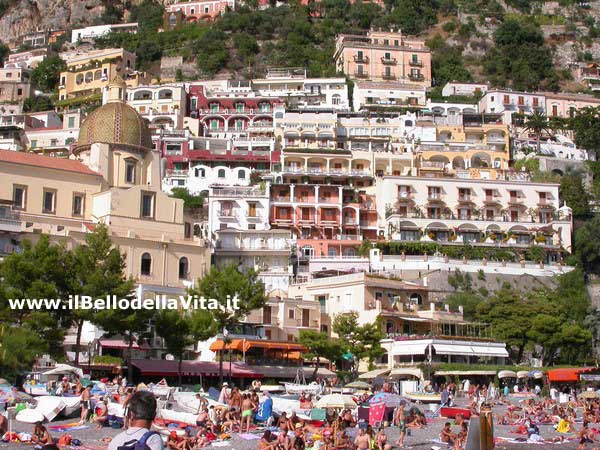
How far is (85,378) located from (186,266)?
24.5 metres

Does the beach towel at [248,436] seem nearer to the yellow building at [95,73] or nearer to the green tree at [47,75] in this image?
the yellow building at [95,73]

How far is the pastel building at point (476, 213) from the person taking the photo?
2943 inches

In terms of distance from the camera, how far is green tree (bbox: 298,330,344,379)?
1891 inches

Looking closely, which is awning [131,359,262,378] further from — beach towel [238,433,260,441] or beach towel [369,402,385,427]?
beach towel [238,433,260,441]

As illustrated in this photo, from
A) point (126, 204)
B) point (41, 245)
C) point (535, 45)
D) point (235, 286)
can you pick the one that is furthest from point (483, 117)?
point (41, 245)

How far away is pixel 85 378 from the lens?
35.3 metres

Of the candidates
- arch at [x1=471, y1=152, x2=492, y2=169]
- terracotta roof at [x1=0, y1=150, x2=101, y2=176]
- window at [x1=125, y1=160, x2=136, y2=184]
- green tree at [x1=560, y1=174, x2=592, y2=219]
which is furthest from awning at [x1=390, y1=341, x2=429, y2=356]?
arch at [x1=471, y1=152, x2=492, y2=169]

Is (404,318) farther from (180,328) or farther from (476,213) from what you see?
(476,213)

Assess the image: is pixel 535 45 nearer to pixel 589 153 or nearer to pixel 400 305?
pixel 589 153

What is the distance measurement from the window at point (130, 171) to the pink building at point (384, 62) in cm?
5308

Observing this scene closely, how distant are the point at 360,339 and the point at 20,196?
870 inches

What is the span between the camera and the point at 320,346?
157 feet

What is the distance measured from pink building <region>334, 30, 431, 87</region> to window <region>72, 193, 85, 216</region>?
57.0 metres

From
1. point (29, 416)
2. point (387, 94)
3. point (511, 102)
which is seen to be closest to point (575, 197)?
point (511, 102)
